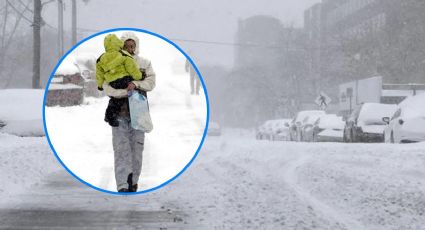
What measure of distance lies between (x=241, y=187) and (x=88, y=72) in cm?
618

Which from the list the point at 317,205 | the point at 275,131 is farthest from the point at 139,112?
the point at 275,131

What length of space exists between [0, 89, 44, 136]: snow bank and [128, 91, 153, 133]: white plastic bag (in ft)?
55.1

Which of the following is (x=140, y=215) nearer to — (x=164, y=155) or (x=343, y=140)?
(x=164, y=155)

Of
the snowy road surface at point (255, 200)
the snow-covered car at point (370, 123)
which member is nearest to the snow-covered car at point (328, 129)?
the snow-covered car at point (370, 123)

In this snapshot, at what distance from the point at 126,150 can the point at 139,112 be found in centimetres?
23

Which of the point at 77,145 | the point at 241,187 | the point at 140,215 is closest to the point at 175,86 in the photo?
the point at 77,145

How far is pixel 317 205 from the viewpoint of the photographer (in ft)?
27.5

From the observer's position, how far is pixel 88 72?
3826 mm

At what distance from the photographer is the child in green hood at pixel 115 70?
366cm

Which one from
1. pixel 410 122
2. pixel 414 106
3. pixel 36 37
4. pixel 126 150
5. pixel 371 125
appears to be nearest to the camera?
pixel 126 150

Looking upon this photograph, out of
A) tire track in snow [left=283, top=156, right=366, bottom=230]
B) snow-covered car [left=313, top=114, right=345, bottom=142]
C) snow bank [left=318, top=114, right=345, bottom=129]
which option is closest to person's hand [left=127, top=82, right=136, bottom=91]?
tire track in snow [left=283, top=156, right=366, bottom=230]

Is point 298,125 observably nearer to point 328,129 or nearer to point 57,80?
point 328,129

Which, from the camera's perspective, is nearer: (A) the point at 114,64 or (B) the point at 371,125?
(A) the point at 114,64

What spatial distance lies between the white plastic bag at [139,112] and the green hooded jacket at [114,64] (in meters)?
0.11
